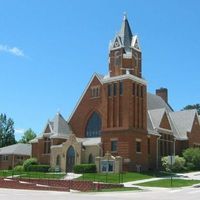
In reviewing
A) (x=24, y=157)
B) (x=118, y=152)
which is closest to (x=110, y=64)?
(x=118, y=152)

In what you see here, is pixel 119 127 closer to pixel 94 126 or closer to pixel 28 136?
pixel 94 126

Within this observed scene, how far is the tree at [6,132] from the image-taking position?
4569 inches

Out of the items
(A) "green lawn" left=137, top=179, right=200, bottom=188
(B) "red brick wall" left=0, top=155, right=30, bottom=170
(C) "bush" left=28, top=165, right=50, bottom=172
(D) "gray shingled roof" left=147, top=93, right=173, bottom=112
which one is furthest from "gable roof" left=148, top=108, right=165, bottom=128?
(B) "red brick wall" left=0, top=155, right=30, bottom=170

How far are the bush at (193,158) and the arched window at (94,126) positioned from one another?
43.2 ft

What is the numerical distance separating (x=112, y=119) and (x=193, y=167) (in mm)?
13712

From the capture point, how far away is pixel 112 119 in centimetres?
6612

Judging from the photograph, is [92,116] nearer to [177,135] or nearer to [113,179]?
[177,135]

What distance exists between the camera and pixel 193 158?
68.6 m

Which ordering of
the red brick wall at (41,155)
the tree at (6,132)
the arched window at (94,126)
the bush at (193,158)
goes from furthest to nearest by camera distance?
the tree at (6,132)
the red brick wall at (41,155)
the arched window at (94,126)
the bush at (193,158)

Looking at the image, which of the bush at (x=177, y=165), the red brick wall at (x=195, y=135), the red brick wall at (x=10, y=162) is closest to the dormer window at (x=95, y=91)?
the bush at (x=177, y=165)

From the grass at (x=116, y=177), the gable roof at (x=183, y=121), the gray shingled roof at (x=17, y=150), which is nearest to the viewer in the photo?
the grass at (x=116, y=177)

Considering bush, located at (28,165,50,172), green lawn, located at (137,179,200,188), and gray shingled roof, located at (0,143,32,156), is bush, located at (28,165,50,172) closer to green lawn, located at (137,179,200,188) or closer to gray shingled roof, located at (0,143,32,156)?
gray shingled roof, located at (0,143,32,156)

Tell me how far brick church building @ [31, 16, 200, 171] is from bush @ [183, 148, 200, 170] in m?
4.08

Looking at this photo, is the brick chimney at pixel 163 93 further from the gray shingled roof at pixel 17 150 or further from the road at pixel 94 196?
the road at pixel 94 196
